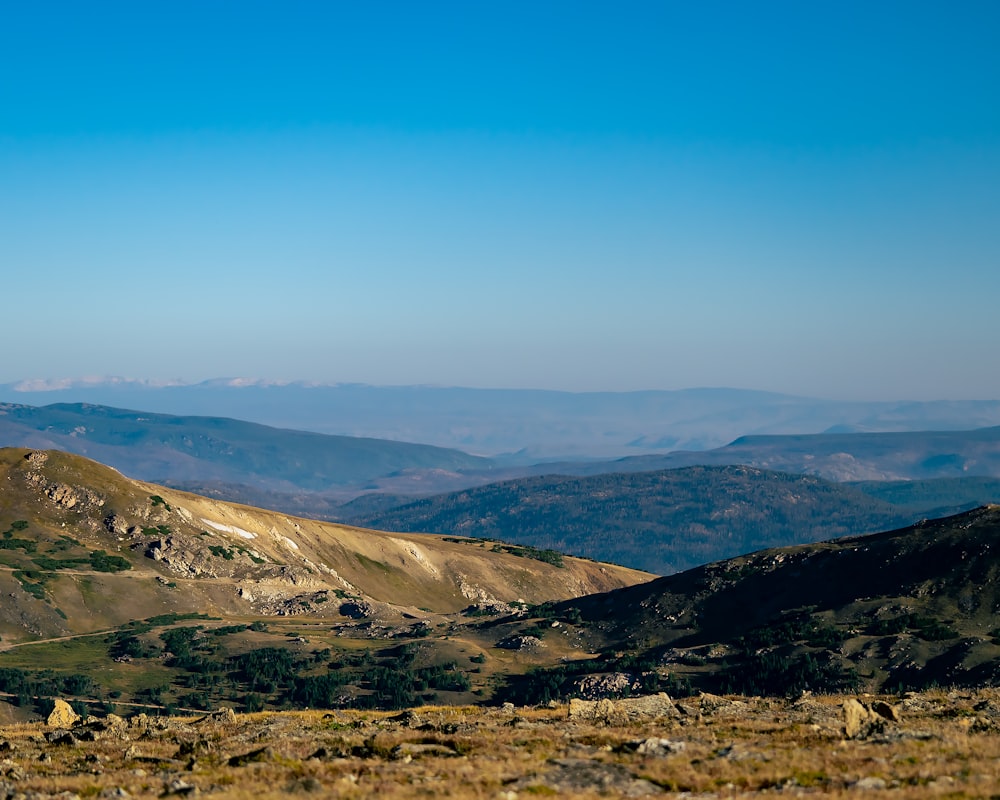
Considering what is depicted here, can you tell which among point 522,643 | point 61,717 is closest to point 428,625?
point 522,643

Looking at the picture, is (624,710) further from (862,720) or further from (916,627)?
(916,627)

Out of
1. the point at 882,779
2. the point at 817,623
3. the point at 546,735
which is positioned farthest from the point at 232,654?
the point at 882,779

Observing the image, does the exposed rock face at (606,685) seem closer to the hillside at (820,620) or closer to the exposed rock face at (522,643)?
the hillside at (820,620)

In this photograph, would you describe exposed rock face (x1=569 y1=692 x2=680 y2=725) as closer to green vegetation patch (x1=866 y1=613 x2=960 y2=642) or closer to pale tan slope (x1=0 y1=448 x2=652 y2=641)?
green vegetation patch (x1=866 y1=613 x2=960 y2=642)

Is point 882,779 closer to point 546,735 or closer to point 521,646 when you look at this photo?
point 546,735

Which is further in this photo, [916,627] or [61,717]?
[916,627]

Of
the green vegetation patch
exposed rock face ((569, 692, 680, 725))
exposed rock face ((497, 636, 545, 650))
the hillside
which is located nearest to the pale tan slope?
exposed rock face ((497, 636, 545, 650))

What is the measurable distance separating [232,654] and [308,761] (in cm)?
11463

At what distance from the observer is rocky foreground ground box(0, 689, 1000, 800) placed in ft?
95.8

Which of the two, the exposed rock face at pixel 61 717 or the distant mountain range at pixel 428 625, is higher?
the exposed rock face at pixel 61 717

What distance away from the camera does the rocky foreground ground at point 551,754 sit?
95.8ft

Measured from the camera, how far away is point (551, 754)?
115 ft

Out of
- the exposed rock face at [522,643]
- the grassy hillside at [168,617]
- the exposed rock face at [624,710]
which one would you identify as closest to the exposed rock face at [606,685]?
the grassy hillside at [168,617]

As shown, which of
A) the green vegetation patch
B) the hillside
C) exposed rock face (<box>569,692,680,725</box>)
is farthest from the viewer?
the green vegetation patch
